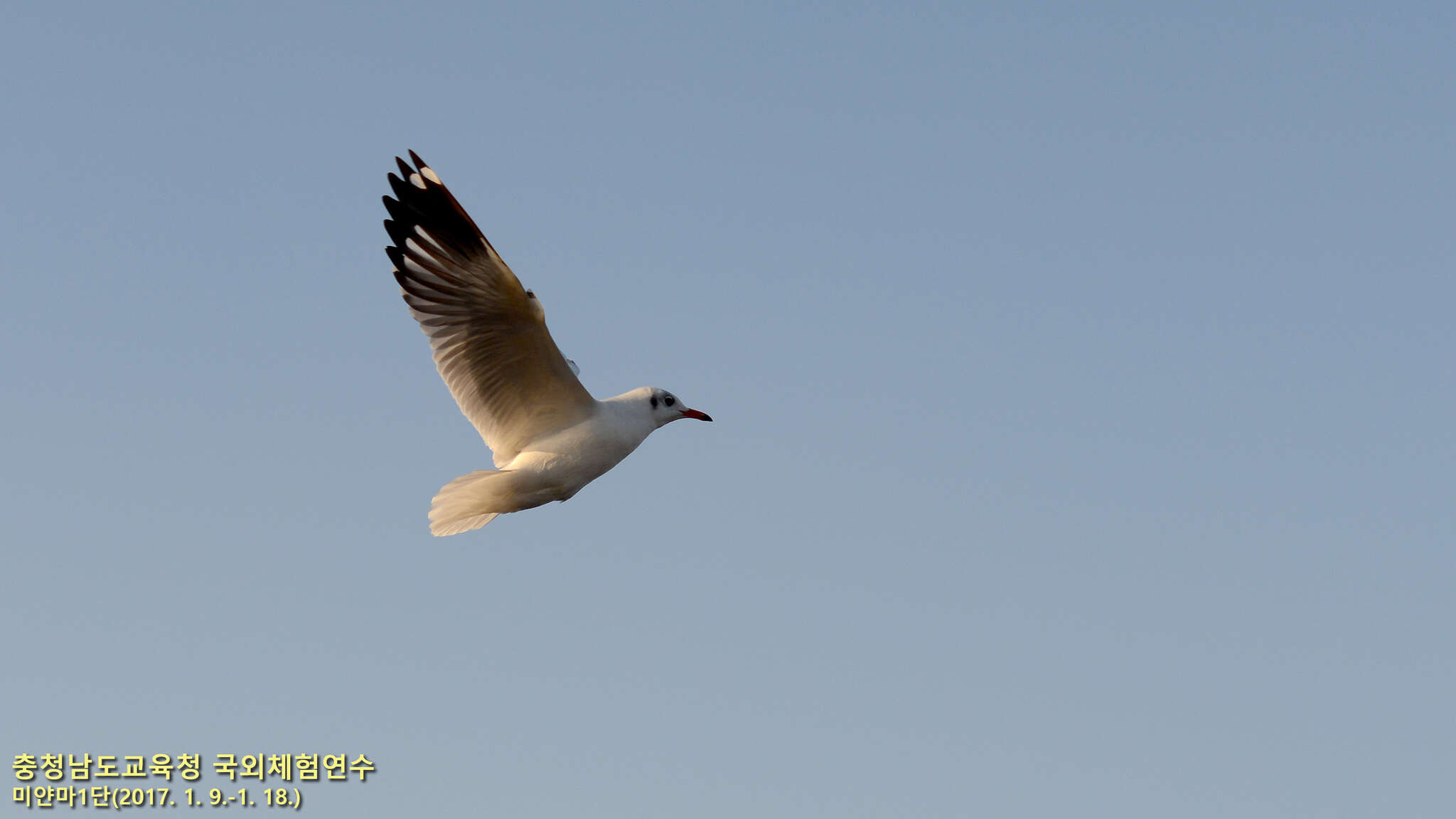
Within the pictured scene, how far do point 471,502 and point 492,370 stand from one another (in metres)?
0.92

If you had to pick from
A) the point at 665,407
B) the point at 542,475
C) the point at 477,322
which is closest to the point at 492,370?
the point at 477,322

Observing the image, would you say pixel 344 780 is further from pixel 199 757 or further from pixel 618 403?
pixel 618 403

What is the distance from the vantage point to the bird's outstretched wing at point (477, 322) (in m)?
12.1

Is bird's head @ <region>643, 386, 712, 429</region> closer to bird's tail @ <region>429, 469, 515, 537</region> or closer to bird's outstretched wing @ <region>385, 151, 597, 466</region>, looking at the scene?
bird's outstretched wing @ <region>385, 151, 597, 466</region>

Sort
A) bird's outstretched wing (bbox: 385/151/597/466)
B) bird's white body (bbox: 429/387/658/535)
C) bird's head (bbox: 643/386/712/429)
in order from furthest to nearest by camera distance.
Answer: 1. bird's head (bbox: 643/386/712/429)
2. bird's white body (bbox: 429/387/658/535)
3. bird's outstretched wing (bbox: 385/151/597/466)

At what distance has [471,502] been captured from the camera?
12.3 meters

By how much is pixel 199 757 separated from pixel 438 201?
17.1 feet

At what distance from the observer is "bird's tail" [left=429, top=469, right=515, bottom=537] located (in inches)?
484

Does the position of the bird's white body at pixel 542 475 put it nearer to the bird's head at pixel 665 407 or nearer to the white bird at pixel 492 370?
the white bird at pixel 492 370

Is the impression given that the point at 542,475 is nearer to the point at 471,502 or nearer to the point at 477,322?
the point at 471,502

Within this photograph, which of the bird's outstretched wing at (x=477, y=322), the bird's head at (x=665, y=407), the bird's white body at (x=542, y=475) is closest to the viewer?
the bird's outstretched wing at (x=477, y=322)

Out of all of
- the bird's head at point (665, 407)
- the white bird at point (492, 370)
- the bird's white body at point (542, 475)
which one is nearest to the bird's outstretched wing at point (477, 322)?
the white bird at point (492, 370)

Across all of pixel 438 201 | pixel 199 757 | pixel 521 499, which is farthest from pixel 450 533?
pixel 199 757

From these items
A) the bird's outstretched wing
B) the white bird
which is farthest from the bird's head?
the bird's outstretched wing
